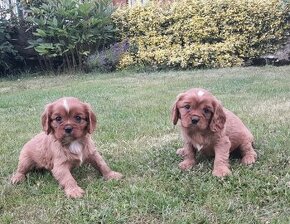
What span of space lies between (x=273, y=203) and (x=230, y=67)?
10167mm

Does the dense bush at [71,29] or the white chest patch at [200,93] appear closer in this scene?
the white chest patch at [200,93]

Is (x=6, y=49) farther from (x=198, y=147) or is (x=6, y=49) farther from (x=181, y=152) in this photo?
(x=198, y=147)

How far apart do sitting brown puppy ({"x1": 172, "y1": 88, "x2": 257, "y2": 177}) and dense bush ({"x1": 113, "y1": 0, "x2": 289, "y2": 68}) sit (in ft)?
29.7

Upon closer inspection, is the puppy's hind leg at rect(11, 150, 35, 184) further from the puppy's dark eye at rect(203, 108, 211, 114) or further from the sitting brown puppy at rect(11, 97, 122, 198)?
the puppy's dark eye at rect(203, 108, 211, 114)

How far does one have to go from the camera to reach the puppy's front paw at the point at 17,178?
4559mm

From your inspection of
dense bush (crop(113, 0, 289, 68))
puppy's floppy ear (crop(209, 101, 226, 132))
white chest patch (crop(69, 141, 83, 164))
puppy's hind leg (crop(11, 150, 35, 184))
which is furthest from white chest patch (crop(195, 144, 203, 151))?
dense bush (crop(113, 0, 289, 68))

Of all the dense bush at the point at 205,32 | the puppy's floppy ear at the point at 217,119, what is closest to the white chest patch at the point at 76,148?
the puppy's floppy ear at the point at 217,119

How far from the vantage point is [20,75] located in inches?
586

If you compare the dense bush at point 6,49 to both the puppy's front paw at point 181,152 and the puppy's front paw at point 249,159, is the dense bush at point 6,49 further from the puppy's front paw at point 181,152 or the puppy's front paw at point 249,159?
the puppy's front paw at point 249,159

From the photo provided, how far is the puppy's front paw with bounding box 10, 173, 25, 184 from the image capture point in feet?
15.0

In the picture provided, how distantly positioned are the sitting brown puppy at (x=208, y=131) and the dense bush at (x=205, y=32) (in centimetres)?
905

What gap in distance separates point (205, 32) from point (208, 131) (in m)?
9.88

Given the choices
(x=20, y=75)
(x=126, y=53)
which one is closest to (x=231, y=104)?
(x=126, y=53)

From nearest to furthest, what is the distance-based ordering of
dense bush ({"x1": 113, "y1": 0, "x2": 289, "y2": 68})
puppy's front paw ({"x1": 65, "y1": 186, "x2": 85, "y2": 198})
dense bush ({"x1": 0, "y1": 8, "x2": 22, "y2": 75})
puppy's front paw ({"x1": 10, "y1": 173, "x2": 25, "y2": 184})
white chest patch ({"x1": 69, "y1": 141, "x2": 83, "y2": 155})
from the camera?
puppy's front paw ({"x1": 65, "y1": 186, "x2": 85, "y2": 198}), white chest patch ({"x1": 69, "y1": 141, "x2": 83, "y2": 155}), puppy's front paw ({"x1": 10, "y1": 173, "x2": 25, "y2": 184}), dense bush ({"x1": 113, "y1": 0, "x2": 289, "y2": 68}), dense bush ({"x1": 0, "y1": 8, "x2": 22, "y2": 75})
